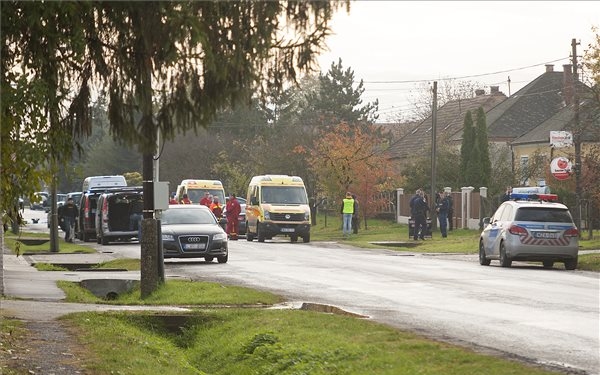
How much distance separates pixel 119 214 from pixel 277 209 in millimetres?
5930

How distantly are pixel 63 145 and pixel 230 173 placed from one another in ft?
266

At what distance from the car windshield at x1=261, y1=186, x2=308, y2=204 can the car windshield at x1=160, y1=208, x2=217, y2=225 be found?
48.8 ft

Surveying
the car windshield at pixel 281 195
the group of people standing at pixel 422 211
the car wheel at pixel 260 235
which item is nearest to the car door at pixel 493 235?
the car wheel at pixel 260 235

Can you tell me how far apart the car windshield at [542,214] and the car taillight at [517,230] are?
30 centimetres

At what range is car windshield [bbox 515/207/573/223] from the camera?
31.4 metres

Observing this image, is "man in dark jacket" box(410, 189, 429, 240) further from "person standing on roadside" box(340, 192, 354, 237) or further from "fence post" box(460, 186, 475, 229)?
"fence post" box(460, 186, 475, 229)

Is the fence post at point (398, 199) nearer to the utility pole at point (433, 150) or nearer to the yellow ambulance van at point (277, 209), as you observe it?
the utility pole at point (433, 150)

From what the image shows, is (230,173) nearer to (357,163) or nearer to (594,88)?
(357,163)

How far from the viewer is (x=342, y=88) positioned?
348ft

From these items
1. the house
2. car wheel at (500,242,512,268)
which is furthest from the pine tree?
car wheel at (500,242,512,268)

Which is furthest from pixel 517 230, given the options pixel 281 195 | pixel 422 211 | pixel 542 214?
pixel 422 211

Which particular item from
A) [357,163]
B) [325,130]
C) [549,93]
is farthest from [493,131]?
[357,163]

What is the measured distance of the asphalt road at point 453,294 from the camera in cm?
1457

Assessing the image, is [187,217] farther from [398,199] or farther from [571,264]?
[398,199]
